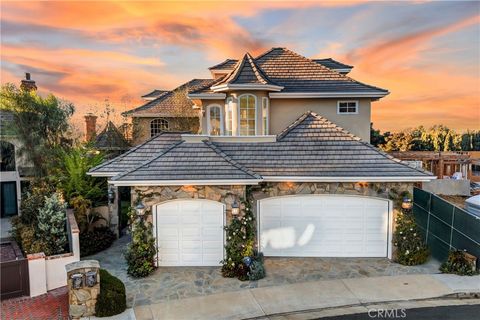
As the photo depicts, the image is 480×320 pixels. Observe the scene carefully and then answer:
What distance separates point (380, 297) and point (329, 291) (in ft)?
4.29

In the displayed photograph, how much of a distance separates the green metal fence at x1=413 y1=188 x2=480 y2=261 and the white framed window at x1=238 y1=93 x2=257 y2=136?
7.29 m

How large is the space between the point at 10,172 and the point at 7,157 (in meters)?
0.83

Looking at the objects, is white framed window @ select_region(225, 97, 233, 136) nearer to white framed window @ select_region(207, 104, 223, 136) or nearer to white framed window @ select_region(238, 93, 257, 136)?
white framed window @ select_region(238, 93, 257, 136)

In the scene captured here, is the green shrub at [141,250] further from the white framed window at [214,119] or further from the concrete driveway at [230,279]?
the white framed window at [214,119]

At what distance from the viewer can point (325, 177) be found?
10453mm

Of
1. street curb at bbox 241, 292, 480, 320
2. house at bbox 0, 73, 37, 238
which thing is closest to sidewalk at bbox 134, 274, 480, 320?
street curb at bbox 241, 292, 480, 320

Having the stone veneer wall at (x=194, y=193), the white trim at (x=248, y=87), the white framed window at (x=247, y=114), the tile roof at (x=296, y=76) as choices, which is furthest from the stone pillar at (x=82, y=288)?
the tile roof at (x=296, y=76)

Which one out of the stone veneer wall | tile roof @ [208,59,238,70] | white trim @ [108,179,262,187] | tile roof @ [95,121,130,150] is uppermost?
tile roof @ [208,59,238,70]

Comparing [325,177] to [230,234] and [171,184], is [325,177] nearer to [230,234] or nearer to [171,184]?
[230,234]

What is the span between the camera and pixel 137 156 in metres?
12.2

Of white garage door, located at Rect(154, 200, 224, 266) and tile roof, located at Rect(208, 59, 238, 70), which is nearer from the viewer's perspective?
white garage door, located at Rect(154, 200, 224, 266)

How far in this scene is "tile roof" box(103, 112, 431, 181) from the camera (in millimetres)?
10203

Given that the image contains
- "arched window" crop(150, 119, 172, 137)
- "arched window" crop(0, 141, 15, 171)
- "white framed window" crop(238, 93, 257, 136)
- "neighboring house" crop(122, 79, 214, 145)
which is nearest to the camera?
"white framed window" crop(238, 93, 257, 136)

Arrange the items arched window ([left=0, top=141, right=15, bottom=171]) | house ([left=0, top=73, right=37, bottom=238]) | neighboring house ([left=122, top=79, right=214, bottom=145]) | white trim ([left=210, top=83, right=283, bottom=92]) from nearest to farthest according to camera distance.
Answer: white trim ([left=210, top=83, right=283, bottom=92]) < house ([left=0, top=73, right=37, bottom=238]) < arched window ([left=0, top=141, right=15, bottom=171]) < neighboring house ([left=122, top=79, right=214, bottom=145])
